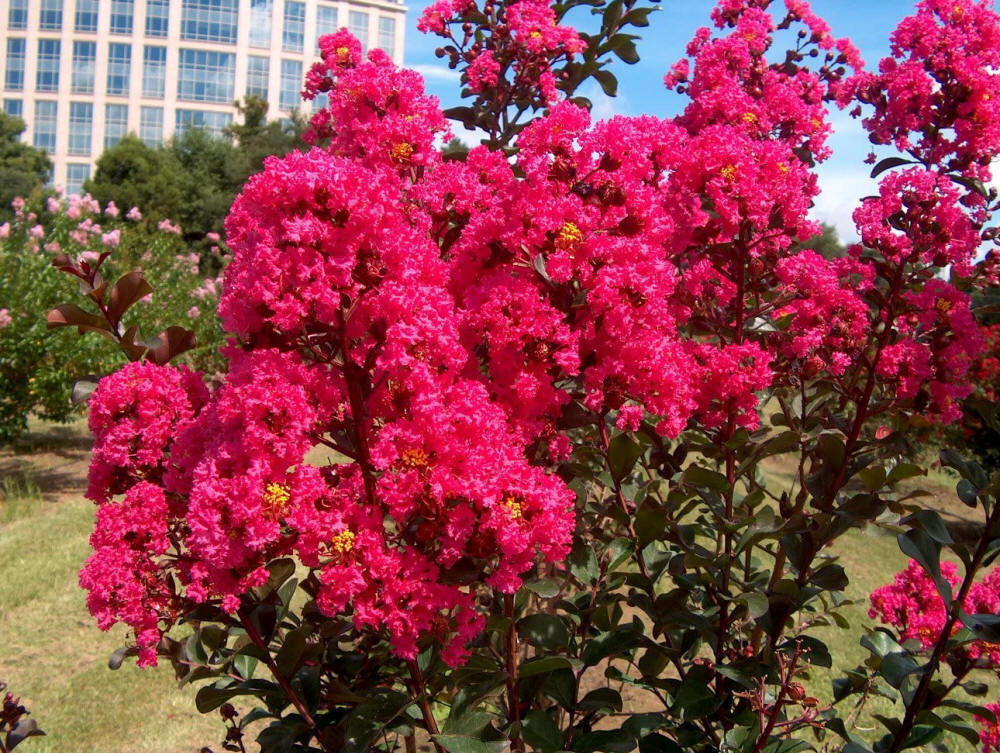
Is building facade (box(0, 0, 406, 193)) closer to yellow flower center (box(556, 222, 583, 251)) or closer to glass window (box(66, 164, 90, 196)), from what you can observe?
glass window (box(66, 164, 90, 196))

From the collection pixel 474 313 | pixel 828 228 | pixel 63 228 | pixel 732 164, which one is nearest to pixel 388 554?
pixel 474 313

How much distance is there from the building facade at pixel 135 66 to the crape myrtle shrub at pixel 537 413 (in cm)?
4019

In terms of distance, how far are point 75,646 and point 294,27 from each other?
41.5 m

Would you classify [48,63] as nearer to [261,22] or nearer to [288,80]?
[261,22]

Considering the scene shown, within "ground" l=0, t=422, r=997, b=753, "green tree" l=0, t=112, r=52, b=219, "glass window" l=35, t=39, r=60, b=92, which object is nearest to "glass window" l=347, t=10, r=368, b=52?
"glass window" l=35, t=39, r=60, b=92

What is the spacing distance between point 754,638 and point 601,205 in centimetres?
105

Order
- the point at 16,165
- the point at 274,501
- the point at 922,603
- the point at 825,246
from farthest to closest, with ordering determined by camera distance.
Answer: the point at 16,165 < the point at 825,246 < the point at 922,603 < the point at 274,501

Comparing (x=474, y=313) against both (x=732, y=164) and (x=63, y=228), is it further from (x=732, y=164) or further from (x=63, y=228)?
(x=63, y=228)

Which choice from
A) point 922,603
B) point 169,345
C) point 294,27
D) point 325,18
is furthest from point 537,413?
point 325,18

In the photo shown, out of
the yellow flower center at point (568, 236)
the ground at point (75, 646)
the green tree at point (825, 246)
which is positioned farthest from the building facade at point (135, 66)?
the yellow flower center at point (568, 236)

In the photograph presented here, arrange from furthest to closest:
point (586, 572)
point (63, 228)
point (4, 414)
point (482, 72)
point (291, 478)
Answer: point (63, 228), point (4, 414), point (482, 72), point (586, 572), point (291, 478)

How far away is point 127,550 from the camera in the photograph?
1.17 metres

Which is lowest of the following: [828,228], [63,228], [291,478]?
[291,478]

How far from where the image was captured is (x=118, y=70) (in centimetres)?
3903
